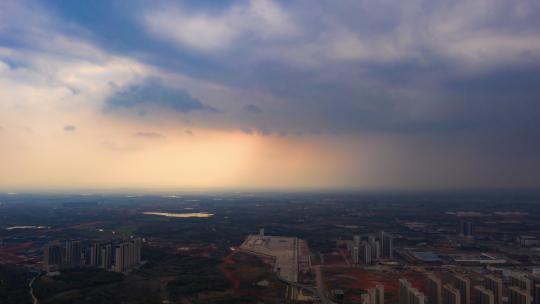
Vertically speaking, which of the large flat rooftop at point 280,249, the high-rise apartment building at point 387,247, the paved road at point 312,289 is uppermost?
the high-rise apartment building at point 387,247

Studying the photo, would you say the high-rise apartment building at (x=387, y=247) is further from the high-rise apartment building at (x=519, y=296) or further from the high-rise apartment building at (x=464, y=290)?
the high-rise apartment building at (x=519, y=296)

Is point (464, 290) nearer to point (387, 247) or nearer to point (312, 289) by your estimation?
point (312, 289)

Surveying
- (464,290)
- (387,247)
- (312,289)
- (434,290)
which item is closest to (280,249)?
(387,247)

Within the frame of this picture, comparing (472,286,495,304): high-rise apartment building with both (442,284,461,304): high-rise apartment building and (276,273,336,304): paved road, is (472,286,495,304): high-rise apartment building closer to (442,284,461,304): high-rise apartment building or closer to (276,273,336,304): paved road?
(442,284,461,304): high-rise apartment building

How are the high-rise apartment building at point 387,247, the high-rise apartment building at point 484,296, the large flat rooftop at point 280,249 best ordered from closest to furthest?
the high-rise apartment building at point 484,296
the large flat rooftop at point 280,249
the high-rise apartment building at point 387,247

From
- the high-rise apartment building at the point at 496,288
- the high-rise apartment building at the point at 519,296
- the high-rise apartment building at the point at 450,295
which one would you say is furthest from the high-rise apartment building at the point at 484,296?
the high-rise apartment building at the point at 496,288

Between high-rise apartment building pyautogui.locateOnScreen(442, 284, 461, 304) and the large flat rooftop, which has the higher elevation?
high-rise apartment building pyautogui.locateOnScreen(442, 284, 461, 304)

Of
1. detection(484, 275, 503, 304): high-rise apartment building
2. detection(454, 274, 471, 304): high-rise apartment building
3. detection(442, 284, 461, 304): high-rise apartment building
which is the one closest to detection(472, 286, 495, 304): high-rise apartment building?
detection(442, 284, 461, 304): high-rise apartment building

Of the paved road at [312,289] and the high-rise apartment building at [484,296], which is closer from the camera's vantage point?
the high-rise apartment building at [484,296]

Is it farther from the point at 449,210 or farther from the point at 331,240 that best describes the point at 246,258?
the point at 449,210

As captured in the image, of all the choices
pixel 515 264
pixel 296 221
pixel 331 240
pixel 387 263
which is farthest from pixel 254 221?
pixel 515 264

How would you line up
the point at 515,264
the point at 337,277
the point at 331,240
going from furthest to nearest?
the point at 331,240 → the point at 515,264 → the point at 337,277
